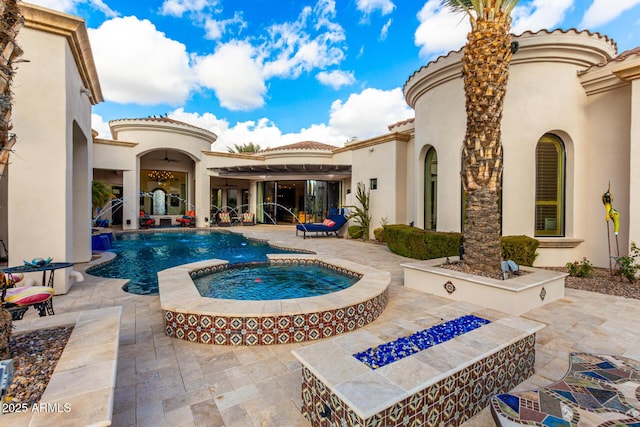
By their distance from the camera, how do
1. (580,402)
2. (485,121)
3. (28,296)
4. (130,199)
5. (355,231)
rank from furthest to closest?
(130,199) → (355,231) → (485,121) → (28,296) → (580,402)

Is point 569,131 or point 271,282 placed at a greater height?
point 569,131

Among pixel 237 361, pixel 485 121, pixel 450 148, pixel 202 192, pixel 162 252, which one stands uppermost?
pixel 450 148

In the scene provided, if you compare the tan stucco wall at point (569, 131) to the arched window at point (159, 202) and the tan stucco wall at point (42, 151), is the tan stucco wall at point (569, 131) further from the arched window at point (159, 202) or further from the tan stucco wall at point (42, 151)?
the arched window at point (159, 202)

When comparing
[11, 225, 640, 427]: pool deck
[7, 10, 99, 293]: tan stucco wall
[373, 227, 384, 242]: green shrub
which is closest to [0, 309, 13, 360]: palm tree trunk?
[11, 225, 640, 427]: pool deck

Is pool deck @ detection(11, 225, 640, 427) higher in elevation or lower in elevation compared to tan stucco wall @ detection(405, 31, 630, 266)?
lower

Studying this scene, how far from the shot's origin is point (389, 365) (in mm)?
2273

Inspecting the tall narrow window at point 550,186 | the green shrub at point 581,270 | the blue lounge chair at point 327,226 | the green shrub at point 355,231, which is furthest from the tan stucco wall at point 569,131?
the blue lounge chair at point 327,226

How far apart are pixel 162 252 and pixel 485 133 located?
1066 cm

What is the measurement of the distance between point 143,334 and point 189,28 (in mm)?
17460

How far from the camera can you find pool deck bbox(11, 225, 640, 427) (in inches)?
95.3

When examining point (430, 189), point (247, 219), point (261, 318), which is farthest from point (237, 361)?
point (247, 219)

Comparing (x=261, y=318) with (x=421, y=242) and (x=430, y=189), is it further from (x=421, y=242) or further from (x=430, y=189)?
(x=430, y=189)

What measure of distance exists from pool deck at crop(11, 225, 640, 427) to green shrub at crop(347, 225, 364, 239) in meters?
8.05

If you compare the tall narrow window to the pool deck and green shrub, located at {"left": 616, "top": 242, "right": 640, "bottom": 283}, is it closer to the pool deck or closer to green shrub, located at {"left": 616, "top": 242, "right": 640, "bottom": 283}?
green shrub, located at {"left": 616, "top": 242, "right": 640, "bottom": 283}
